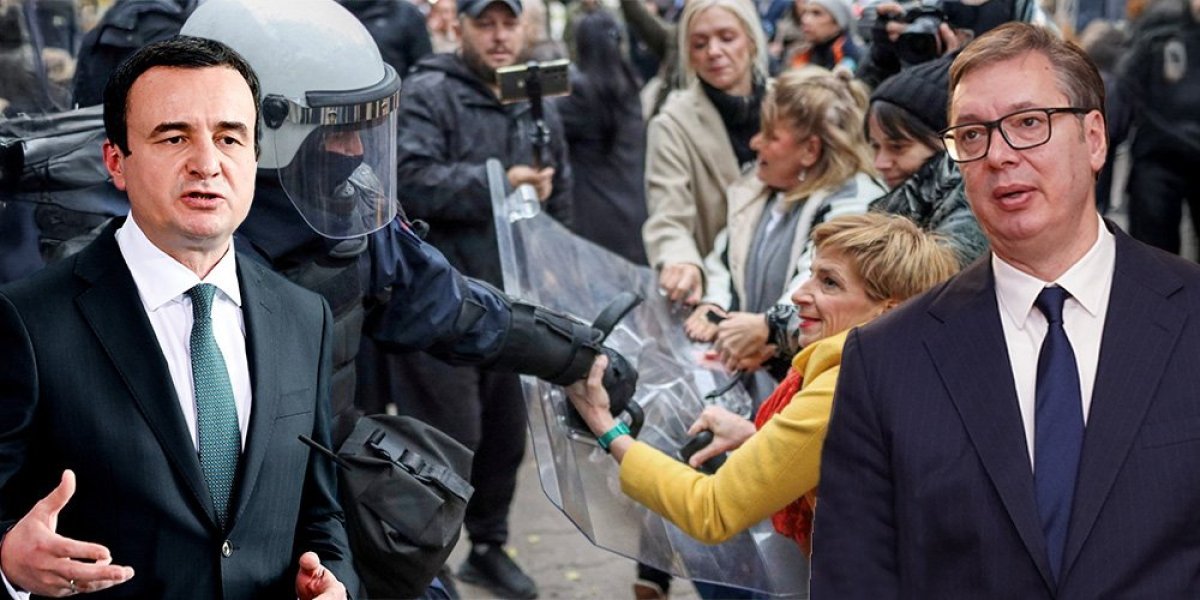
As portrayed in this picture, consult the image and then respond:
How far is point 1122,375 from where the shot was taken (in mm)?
2307

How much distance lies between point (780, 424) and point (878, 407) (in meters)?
0.84

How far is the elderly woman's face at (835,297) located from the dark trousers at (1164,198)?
519cm

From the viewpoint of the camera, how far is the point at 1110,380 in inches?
90.9

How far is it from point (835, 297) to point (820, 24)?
4.48 meters

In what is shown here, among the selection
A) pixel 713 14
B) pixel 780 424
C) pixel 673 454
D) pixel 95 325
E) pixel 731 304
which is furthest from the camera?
pixel 713 14

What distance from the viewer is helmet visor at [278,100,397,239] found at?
10.6ft

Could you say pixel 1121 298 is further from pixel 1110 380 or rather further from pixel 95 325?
pixel 95 325

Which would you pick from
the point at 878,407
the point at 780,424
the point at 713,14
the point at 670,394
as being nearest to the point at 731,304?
the point at 670,394

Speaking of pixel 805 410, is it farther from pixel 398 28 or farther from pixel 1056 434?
pixel 398 28

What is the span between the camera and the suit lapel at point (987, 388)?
230 cm

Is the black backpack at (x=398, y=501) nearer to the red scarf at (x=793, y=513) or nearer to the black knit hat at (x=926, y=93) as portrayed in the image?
the red scarf at (x=793, y=513)

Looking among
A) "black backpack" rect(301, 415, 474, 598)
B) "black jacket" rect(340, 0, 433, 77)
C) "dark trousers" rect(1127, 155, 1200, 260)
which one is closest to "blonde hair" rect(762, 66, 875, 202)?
"black backpack" rect(301, 415, 474, 598)

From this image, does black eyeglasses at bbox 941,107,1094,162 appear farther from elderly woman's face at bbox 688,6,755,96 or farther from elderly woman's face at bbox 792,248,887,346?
elderly woman's face at bbox 688,6,755,96

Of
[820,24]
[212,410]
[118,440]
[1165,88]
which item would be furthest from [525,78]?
[1165,88]
